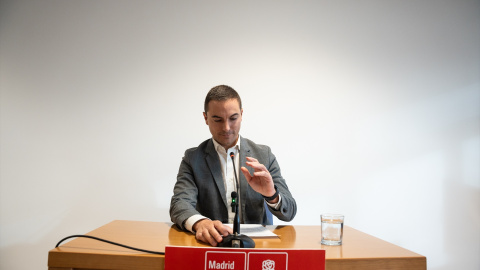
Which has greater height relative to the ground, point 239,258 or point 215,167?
point 215,167

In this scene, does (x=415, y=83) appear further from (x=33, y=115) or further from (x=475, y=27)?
(x=33, y=115)

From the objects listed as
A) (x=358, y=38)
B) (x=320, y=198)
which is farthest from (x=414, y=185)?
(x=358, y=38)

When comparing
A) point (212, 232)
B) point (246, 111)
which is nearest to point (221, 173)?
point (212, 232)

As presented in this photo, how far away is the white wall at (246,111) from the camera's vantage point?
2.75 m

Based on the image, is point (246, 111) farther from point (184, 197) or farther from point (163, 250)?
point (163, 250)

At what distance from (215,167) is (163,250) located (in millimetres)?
727

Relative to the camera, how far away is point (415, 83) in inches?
116

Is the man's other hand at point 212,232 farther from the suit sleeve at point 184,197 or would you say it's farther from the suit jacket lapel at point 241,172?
the suit jacket lapel at point 241,172

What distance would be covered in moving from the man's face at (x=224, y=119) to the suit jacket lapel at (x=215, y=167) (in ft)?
0.23

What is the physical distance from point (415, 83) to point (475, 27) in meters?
0.73

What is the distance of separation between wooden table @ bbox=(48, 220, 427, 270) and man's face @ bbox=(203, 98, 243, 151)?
54 centimetres

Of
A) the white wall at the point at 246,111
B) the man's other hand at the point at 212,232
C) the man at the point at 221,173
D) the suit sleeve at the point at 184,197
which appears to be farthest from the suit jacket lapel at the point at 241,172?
the white wall at the point at 246,111

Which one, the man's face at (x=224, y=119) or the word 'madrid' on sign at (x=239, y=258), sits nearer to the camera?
the word 'madrid' on sign at (x=239, y=258)

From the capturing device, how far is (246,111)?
282 cm
